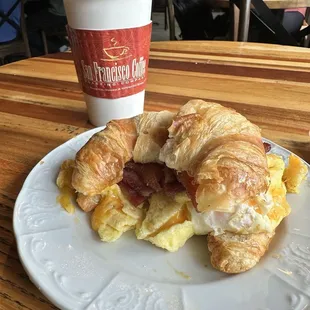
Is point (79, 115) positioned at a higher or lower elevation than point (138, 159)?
lower

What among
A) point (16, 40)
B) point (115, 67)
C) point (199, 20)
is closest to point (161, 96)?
point (115, 67)

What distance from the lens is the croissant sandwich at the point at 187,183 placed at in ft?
1.73

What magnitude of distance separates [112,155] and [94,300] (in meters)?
0.25

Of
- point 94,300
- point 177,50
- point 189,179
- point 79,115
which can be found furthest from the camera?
point 177,50

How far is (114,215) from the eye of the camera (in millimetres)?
618

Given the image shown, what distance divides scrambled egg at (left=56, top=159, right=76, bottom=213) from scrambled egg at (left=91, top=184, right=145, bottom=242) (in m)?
0.05

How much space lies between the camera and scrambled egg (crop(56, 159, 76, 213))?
0.64 metres

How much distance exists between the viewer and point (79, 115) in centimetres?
106

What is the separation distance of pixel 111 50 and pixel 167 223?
1.38 ft

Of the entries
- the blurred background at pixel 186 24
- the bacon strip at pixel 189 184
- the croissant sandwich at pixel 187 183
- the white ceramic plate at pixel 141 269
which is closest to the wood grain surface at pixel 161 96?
the white ceramic plate at pixel 141 269

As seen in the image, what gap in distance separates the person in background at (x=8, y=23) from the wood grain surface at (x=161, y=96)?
4.62 ft

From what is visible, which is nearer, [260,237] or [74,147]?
[260,237]

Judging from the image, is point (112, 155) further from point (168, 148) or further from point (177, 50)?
point (177, 50)

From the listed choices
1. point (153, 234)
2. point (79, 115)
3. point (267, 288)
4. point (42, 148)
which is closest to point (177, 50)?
point (79, 115)
